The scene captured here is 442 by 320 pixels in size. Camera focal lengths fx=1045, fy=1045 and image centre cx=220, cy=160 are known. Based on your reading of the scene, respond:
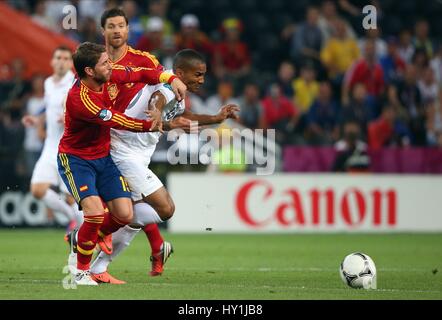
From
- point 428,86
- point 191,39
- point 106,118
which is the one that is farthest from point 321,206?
point 106,118

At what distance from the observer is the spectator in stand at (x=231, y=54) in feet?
62.7

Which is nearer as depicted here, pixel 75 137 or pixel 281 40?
pixel 75 137

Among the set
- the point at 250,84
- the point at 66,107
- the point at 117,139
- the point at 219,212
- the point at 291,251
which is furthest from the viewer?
the point at 250,84

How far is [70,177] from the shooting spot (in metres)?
8.83

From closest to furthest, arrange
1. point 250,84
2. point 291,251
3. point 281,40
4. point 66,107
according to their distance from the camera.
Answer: point 66,107, point 291,251, point 250,84, point 281,40

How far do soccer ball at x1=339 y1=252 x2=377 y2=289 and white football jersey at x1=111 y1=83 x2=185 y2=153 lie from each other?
216 cm

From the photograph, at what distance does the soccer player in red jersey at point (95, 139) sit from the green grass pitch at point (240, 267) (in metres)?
0.55

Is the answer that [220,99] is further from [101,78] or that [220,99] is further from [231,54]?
[101,78]

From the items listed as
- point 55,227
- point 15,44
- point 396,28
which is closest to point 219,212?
point 55,227

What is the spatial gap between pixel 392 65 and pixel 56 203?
838 centimetres

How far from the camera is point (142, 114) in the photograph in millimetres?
9672

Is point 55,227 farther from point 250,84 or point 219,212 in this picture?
point 250,84

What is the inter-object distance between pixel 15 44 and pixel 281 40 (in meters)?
5.92

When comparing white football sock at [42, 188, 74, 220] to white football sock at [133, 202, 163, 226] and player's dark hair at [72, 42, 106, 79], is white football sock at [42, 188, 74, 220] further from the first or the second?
player's dark hair at [72, 42, 106, 79]
